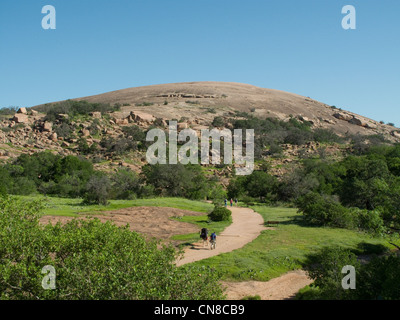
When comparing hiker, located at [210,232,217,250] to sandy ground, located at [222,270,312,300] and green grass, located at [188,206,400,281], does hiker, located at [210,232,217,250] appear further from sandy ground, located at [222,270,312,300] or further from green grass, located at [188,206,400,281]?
sandy ground, located at [222,270,312,300]

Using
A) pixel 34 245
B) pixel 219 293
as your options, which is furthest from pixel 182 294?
pixel 34 245

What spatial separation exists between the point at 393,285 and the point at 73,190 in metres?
39.9

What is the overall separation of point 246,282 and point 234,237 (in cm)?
839

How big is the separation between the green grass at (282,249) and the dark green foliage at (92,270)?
14.9 ft

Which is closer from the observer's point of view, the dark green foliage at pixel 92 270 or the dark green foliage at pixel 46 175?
the dark green foliage at pixel 92 270

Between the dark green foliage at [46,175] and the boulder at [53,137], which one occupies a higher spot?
the boulder at [53,137]

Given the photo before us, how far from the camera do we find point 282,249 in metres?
19.0

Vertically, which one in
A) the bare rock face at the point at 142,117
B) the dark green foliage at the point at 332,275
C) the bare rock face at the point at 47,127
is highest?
the bare rock face at the point at 142,117

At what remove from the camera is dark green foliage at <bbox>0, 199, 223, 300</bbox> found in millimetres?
8062

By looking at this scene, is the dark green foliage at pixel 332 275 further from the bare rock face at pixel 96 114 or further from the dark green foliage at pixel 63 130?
the bare rock face at pixel 96 114

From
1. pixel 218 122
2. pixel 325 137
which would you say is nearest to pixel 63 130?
pixel 218 122

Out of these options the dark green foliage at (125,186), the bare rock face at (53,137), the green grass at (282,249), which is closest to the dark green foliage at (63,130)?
the bare rock face at (53,137)

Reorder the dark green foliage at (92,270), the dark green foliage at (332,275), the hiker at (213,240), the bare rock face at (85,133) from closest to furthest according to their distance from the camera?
the dark green foliage at (92,270), the dark green foliage at (332,275), the hiker at (213,240), the bare rock face at (85,133)

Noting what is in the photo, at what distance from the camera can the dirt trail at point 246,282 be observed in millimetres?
13347
